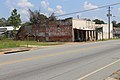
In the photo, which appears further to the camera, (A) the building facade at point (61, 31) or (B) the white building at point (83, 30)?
(B) the white building at point (83, 30)

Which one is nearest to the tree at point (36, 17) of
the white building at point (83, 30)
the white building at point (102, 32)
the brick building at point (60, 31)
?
the brick building at point (60, 31)

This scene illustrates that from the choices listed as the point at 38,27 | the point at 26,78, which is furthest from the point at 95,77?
the point at 38,27

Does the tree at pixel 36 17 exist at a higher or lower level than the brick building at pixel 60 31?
higher

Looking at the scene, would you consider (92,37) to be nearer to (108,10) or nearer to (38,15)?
(38,15)

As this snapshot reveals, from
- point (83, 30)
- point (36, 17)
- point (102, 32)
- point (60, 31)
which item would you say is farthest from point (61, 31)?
point (102, 32)

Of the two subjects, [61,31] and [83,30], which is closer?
[61,31]

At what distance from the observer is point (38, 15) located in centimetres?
8012

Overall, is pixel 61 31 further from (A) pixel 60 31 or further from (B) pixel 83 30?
(B) pixel 83 30

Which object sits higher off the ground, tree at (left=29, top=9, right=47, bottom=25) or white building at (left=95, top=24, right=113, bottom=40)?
tree at (left=29, top=9, right=47, bottom=25)

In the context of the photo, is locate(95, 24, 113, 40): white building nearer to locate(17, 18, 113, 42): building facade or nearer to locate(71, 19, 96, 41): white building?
locate(71, 19, 96, 41): white building

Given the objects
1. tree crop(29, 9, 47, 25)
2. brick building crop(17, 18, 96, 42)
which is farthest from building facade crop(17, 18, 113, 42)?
tree crop(29, 9, 47, 25)

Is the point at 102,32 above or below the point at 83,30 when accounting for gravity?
below

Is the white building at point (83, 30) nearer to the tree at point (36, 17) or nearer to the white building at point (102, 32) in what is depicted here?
the white building at point (102, 32)

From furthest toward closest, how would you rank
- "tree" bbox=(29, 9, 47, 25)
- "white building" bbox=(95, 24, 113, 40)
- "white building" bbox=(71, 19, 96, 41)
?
"white building" bbox=(95, 24, 113, 40) → "tree" bbox=(29, 9, 47, 25) → "white building" bbox=(71, 19, 96, 41)
